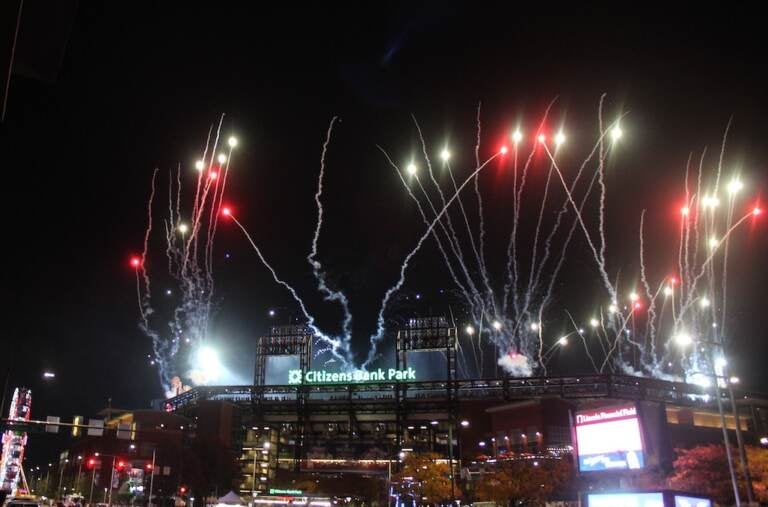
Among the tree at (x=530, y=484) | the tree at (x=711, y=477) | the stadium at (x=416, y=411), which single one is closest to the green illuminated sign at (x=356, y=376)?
the stadium at (x=416, y=411)

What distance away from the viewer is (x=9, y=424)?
127ft

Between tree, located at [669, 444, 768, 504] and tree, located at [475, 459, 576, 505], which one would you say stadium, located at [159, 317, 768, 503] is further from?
tree, located at [669, 444, 768, 504]

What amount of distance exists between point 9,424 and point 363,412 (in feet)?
144

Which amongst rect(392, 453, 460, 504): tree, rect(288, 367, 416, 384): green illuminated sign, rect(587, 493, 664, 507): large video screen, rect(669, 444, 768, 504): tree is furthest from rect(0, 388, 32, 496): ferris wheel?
rect(587, 493, 664, 507): large video screen

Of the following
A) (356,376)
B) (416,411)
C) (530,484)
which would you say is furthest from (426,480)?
(356,376)

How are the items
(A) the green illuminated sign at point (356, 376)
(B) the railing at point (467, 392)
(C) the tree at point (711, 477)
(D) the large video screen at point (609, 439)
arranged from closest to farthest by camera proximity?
(D) the large video screen at point (609, 439), (C) the tree at point (711, 477), (B) the railing at point (467, 392), (A) the green illuminated sign at point (356, 376)

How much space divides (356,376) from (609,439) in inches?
1897

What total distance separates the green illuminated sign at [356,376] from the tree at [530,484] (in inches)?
1029

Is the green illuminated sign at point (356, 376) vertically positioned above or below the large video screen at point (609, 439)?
above

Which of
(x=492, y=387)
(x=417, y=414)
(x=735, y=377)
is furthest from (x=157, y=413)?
(x=735, y=377)

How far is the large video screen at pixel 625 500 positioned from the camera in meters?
21.5

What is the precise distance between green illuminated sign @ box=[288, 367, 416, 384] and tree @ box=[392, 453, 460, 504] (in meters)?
16.4

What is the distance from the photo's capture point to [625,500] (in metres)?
22.6

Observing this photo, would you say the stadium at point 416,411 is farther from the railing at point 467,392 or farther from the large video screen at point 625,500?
the large video screen at point 625,500
